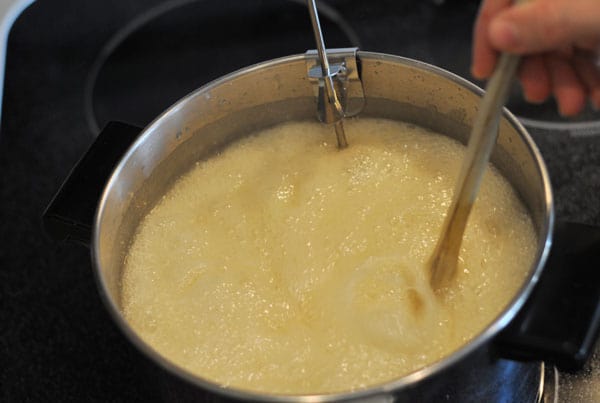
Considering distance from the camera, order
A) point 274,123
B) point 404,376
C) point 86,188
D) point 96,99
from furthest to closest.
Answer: point 96,99
point 274,123
point 86,188
point 404,376

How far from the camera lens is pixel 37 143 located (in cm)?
121

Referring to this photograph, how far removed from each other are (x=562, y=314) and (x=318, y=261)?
262mm

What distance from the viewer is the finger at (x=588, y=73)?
0.62 metres

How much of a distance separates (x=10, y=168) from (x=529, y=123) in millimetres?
856

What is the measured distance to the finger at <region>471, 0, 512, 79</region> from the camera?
1.85 ft

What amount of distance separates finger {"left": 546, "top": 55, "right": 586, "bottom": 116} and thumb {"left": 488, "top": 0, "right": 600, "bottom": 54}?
0.35ft

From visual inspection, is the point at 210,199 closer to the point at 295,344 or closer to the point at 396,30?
the point at 295,344

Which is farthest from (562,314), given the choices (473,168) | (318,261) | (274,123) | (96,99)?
(96,99)

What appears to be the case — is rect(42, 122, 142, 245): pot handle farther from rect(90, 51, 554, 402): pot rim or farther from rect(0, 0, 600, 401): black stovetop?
rect(0, 0, 600, 401): black stovetop

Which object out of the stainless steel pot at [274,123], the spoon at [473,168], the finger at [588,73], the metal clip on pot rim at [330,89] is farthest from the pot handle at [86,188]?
the finger at [588,73]

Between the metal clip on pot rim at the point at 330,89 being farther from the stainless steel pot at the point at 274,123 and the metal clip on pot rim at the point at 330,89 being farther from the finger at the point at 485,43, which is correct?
the finger at the point at 485,43

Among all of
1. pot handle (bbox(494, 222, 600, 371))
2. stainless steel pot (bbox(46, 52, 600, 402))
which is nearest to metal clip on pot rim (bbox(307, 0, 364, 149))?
stainless steel pot (bbox(46, 52, 600, 402))

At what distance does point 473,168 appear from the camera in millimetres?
587

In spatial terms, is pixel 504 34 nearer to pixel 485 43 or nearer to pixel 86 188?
pixel 485 43
